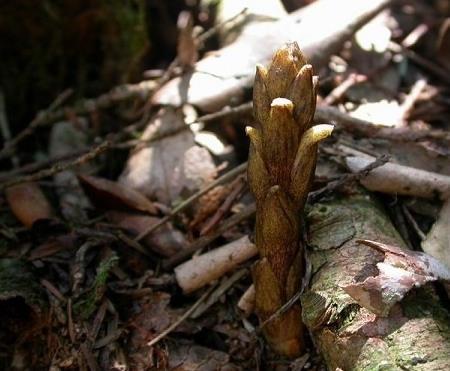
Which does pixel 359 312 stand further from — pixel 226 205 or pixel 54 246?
pixel 54 246

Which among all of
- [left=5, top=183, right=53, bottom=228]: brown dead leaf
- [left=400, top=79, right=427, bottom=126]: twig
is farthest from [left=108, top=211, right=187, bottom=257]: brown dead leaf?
[left=400, top=79, right=427, bottom=126]: twig

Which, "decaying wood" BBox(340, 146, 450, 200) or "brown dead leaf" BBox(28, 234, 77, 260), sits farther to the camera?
"brown dead leaf" BBox(28, 234, 77, 260)

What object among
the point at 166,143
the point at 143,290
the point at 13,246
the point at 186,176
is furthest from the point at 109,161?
the point at 143,290

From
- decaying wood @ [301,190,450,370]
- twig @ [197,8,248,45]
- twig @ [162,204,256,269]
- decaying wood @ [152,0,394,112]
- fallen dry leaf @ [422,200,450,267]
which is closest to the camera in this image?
decaying wood @ [301,190,450,370]

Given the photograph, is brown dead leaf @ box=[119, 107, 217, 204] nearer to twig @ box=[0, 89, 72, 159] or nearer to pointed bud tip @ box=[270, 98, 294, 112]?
twig @ box=[0, 89, 72, 159]

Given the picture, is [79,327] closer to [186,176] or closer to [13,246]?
[13,246]
